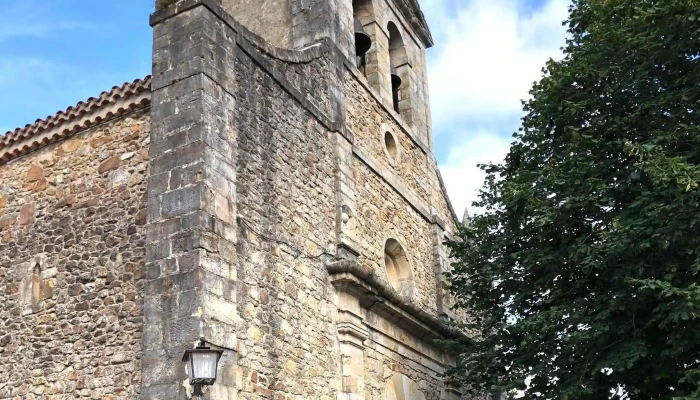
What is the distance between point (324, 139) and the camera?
1121 centimetres

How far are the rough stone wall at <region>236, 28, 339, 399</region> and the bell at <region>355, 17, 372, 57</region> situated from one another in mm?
3322

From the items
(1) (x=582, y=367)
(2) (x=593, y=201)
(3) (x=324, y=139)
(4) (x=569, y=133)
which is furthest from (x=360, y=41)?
(1) (x=582, y=367)

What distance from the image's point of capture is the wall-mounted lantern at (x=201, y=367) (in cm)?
687

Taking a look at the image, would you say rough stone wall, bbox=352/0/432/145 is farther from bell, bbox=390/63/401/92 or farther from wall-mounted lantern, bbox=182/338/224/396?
wall-mounted lantern, bbox=182/338/224/396

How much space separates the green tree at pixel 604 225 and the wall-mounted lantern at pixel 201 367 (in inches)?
159

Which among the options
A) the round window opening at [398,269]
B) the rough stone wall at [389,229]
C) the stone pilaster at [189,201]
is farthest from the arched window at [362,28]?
the stone pilaster at [189,201]

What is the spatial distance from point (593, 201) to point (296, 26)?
559 cm

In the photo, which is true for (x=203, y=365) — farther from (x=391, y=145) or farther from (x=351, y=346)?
(x=391, y=145)

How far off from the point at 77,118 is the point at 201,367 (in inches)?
156

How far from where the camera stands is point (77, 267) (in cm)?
868

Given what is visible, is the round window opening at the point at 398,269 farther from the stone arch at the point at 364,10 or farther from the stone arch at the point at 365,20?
the stone arch at the point at 364,10

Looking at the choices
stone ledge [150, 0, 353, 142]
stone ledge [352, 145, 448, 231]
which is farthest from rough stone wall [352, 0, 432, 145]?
stone ledge [150, 0, 353, 142]

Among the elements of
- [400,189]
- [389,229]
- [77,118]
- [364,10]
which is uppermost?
[364,10]

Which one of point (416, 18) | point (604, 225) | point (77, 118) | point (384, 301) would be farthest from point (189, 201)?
point (416, 18)
